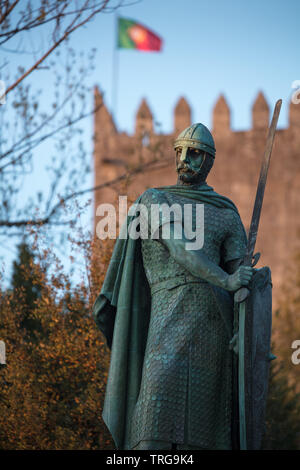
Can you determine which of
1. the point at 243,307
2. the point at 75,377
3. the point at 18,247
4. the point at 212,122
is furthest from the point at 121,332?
the point at 212,122

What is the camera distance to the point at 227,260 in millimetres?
5980

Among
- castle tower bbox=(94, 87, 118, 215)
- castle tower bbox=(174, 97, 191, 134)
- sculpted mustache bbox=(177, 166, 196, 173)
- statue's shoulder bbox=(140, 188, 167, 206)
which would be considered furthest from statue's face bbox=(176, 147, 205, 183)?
castle tower bbox=(94, 87, 118, 215)

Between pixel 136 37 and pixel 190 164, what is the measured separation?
2785cm

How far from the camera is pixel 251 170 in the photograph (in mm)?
38000

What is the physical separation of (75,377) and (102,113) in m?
26.1

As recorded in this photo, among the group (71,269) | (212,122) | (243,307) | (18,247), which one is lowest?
(243,307)

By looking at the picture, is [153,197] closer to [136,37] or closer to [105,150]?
[136,37]

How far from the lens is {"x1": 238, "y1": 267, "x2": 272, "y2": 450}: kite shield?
5.37 metres

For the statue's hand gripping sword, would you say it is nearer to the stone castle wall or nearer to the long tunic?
the long tunic

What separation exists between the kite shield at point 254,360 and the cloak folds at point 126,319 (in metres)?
0.24

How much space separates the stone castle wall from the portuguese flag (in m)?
4.38

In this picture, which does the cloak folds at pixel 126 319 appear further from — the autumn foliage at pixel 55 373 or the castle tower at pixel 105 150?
the castle tower at pixel 105 150

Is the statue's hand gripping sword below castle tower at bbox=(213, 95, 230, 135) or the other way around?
below
